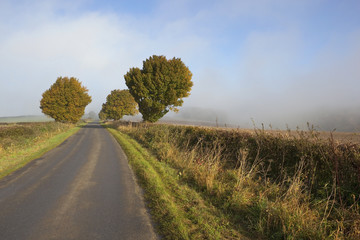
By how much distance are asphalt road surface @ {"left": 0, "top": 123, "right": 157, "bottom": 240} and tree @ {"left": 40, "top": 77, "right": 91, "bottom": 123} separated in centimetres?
3078

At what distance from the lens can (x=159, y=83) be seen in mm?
24109

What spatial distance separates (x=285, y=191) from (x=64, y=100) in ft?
129

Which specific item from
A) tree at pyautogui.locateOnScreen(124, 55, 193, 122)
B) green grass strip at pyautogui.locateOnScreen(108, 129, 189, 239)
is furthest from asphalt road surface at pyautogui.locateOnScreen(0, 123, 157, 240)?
tree at pyautogui.locateOnScreen(124, 55, 193, 122)

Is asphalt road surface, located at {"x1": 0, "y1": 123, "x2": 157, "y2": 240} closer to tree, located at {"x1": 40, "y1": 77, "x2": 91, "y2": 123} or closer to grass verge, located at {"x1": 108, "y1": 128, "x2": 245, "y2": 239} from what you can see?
grass verge, located at {"x1": 108, "y1": 128, "x2": 245, "y2": 239}

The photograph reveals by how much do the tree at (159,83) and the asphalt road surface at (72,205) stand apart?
17504 mm

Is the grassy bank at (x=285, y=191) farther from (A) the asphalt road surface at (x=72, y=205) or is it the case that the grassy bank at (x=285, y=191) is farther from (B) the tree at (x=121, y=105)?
(B) the tree at (x=121, y=105)

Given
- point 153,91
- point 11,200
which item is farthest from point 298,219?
point 153,91

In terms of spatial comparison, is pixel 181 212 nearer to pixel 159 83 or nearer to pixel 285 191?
pixel 285 191

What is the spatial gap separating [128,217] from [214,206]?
7.90ft

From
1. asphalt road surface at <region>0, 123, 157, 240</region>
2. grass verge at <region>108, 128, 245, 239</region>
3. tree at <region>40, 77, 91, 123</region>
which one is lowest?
grass verge at <region>108, 128, 245, 239</region>

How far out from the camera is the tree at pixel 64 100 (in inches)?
1299

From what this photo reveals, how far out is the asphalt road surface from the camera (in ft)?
11.8

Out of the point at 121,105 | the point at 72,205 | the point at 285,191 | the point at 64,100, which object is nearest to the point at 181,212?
the point at 72,205

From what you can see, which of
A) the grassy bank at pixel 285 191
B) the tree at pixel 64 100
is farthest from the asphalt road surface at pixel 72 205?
the tree at pixel 64 100
